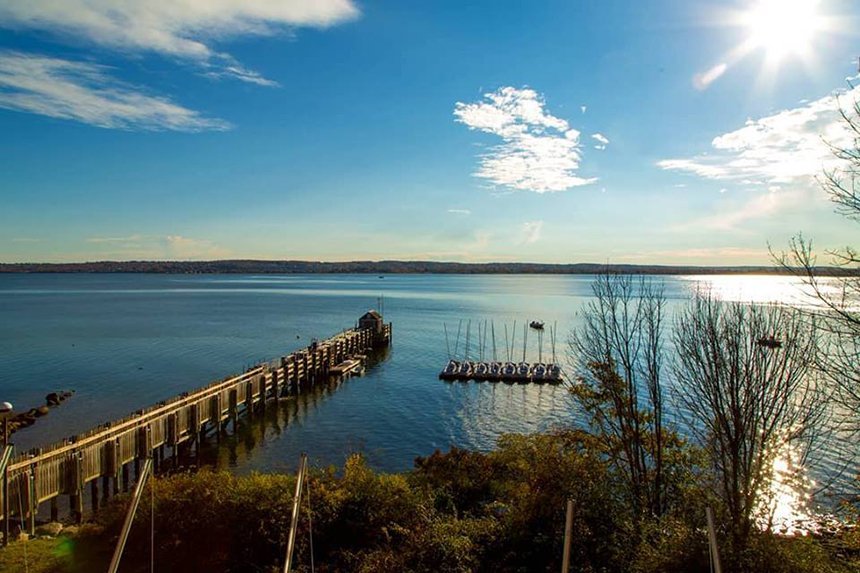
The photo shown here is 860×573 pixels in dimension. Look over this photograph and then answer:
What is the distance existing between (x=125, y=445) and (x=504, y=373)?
105ft

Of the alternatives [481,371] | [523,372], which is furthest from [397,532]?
[523,372]

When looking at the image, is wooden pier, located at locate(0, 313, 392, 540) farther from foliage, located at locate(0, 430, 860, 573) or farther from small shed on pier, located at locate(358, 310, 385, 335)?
small shed on pier, located at locate(358, 310, 385, 335)

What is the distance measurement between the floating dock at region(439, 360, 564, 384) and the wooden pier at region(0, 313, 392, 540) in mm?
12968

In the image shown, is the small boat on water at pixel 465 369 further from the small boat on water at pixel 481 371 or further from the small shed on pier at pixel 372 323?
the small shed on pier at pixel 372 323

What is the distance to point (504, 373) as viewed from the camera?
4828 cm

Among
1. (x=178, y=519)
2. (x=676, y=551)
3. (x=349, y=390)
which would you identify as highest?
(x=676, y=551)

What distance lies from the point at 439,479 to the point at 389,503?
13.8 ft

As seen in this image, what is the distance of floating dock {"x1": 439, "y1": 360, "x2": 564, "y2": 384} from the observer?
47.1 meters

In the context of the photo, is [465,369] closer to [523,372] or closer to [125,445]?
[523,372]

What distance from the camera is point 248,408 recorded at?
1375 inches

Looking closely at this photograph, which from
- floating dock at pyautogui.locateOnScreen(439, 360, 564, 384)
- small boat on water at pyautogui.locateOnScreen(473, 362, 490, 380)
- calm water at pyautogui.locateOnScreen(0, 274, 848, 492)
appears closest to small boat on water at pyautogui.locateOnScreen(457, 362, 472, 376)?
floating dock at pyautogui.locateOnScreen(439, 360, 564, 384)

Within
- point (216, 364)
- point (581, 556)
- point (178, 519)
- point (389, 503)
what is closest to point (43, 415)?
point (216, 364)

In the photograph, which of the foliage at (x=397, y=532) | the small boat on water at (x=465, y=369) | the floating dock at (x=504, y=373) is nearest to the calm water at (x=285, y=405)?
the floating dock at (x=504, y=373)

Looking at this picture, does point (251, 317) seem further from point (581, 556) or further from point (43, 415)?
point (581, 556)
